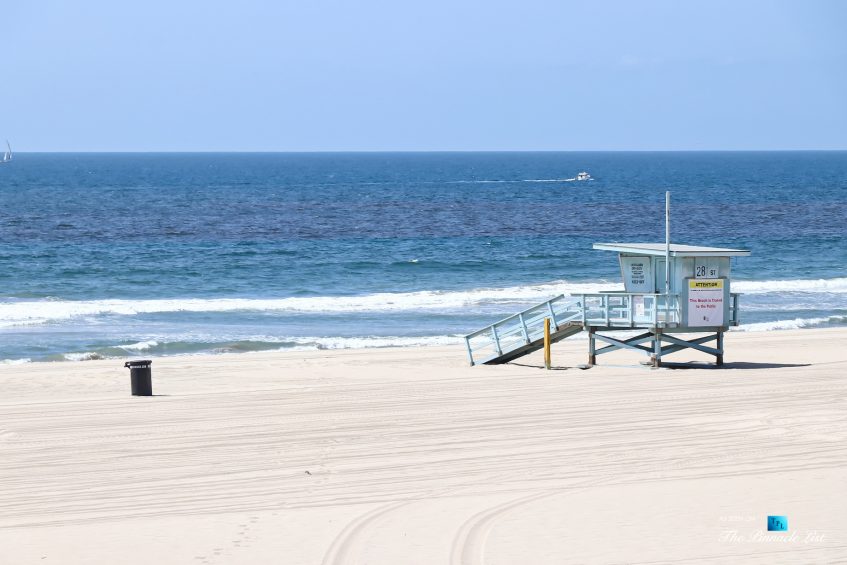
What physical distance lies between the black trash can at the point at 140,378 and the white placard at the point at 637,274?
970 centimetres

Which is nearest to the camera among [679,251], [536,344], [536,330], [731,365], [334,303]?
[679,251]

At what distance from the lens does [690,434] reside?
16.3 meters

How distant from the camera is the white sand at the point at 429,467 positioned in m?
11.5

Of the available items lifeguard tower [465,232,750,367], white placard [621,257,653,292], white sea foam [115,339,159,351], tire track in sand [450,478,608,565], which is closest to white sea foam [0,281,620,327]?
white sea foam [115,339,159,351]

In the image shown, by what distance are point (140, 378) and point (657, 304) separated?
10.1 meters

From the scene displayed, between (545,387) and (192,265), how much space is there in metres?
30.4

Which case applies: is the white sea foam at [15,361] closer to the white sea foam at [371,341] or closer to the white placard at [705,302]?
the white sea foam at [371,341]

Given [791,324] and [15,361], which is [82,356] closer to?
[15,361]

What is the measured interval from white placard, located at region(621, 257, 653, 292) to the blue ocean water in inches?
293

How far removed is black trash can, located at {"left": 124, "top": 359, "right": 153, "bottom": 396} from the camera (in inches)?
800

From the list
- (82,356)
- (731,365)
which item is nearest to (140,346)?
(82,356)

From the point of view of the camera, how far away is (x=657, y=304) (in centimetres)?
2244

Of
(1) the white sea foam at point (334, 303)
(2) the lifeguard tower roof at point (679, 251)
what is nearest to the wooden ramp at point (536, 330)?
(2) the lifeguard tower roof at point (679, 251)

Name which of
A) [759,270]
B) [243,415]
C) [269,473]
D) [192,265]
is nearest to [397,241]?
[192,265]
